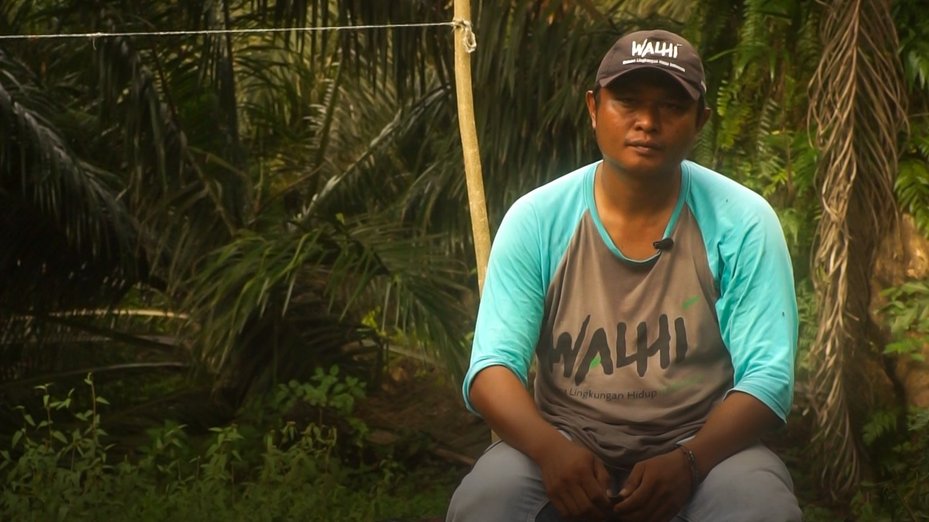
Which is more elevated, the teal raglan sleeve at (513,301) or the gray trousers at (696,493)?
the teal raglan sleeve at (513,301)

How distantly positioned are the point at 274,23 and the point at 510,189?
1.18m

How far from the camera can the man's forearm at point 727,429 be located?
94.9 inches

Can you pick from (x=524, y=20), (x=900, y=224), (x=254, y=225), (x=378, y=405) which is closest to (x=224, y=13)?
(x=254, y=225)

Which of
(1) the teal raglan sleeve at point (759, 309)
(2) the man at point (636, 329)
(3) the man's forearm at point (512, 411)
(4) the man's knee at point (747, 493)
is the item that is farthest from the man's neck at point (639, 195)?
(4) the man's knee at point (747, 493)

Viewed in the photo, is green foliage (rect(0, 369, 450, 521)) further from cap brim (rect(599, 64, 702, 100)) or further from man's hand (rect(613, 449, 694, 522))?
cap brim (rect(599, 64, 702, 100))

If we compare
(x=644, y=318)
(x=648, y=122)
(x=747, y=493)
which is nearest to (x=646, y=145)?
(x=648, y=122)

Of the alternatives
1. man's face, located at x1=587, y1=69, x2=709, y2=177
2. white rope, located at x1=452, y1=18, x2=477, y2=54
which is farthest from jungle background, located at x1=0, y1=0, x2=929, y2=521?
man's face, located at x1=587, y1=69, x2=709, y2=177

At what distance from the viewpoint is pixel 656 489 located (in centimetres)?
237

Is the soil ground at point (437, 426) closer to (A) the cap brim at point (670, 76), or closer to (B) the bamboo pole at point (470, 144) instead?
(B) the bamboo pole at point (470, 144)

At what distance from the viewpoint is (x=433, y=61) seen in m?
5.75

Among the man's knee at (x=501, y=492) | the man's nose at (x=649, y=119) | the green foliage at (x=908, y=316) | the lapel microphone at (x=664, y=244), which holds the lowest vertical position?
the green foliage at (x=908, y=316)

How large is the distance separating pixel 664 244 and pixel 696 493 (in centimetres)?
47

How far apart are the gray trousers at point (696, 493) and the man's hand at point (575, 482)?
0.05 meters

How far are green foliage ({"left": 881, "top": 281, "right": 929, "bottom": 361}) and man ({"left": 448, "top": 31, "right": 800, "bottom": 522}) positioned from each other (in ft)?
9.24
